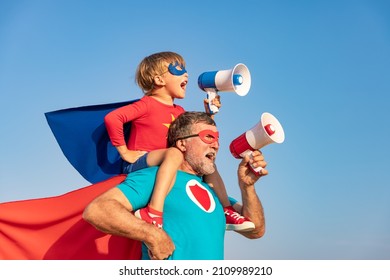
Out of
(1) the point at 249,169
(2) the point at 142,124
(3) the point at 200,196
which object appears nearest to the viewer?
(3) the point at 200,196

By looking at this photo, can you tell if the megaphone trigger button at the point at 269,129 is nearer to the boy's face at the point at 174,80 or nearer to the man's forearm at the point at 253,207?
the man's forearm at the point at 253,207

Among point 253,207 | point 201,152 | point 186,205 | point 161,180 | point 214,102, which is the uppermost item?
point 214,102

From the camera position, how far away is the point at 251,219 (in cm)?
515

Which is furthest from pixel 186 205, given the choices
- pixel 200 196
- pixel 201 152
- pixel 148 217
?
pixel 201 152

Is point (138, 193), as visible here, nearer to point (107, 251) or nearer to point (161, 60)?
point (107, 251)

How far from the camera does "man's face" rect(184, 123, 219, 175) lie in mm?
4812

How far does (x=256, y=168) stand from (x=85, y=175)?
1.65 meters

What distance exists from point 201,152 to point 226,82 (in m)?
0.92

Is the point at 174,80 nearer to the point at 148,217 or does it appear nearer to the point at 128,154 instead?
the point at 128,154

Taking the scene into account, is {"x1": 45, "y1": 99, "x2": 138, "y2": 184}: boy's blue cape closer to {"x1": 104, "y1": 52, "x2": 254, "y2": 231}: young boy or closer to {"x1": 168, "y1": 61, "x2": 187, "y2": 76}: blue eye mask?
{"x1": 104, "y1": 52, "x2": 254, "y2": 231}: young boy

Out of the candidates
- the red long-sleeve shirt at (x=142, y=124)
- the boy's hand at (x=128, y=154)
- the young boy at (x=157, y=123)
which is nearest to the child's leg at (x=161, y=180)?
the young boy at (x=157, y=123)

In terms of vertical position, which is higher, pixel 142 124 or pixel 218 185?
pixel 142 124

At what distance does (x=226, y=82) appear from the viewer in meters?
5.46

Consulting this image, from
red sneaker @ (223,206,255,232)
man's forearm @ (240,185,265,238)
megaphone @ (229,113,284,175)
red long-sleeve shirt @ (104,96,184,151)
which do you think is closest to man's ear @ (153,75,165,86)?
red long-sleeve shirt @ (104,96,184,151)
